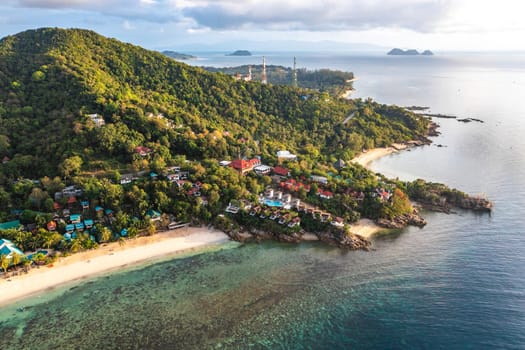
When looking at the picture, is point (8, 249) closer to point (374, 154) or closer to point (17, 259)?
point (17, 259)

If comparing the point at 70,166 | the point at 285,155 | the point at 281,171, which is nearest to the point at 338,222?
the point at 281,171

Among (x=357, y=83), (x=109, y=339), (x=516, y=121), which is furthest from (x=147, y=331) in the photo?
(x=357, y=83)

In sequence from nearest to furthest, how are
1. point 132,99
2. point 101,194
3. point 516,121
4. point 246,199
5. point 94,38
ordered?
point 101,194 < point 246,199 < point 132,99 < point 94,38 < point 516,121

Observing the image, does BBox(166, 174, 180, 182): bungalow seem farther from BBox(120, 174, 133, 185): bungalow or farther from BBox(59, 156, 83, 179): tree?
BBox(59, 156, 83, 179): tree

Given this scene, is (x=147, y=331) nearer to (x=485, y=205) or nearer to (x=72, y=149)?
(x=72, y=149)

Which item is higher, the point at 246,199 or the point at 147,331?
the point at 246,199

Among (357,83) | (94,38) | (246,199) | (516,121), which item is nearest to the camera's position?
(246,199)

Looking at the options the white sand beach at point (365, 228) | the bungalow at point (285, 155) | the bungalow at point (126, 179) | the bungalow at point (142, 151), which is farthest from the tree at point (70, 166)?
the white sand beach at point (365, 228)

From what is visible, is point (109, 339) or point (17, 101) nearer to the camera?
point (109, 339)
